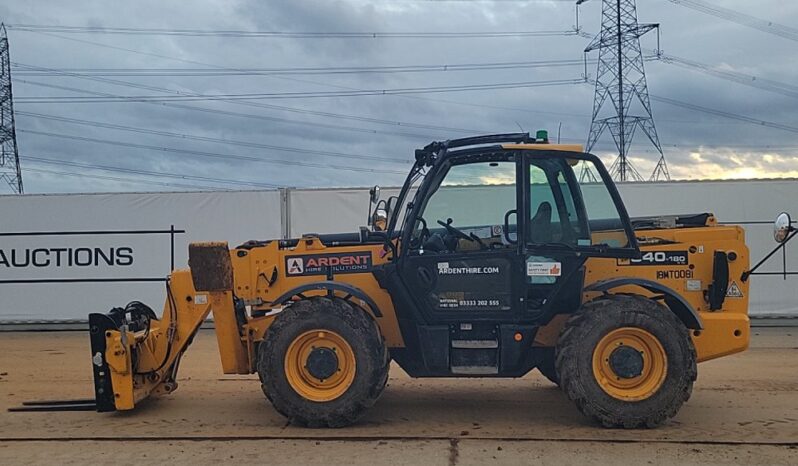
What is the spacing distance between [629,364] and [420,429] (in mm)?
1771

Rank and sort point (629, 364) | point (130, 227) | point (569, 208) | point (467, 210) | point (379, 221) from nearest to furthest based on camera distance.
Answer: point (629, 364)
point (569, 208)
point (467, 210)
point (379, 221)
point (130, 227)

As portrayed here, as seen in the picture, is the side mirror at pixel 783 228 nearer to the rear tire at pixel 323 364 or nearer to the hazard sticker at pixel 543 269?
the hazard sticker at pixel 543 269

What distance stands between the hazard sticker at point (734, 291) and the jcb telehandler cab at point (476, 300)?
0.05ft

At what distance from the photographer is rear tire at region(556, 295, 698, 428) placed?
242 inches

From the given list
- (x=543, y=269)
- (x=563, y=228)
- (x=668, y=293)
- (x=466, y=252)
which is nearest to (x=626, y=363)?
(x=668, y=293)

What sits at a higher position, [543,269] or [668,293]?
[543,269]

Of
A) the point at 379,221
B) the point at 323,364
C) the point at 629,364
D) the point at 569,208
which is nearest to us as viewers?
the point at 629,364

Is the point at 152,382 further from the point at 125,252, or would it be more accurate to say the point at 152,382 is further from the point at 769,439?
the point at 125,252

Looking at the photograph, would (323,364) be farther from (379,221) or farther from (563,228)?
(563,228)

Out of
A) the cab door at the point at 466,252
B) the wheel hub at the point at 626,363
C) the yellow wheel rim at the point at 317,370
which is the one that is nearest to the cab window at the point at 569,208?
the cab door at the point at 466,252

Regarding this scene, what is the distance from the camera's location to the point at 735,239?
265 inches

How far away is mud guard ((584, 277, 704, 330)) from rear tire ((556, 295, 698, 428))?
0.61 ft

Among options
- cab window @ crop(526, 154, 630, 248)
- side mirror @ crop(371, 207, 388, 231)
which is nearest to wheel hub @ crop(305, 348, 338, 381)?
side mirror @ crop(371, 207, 388, 231)

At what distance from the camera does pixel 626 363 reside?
621cm
